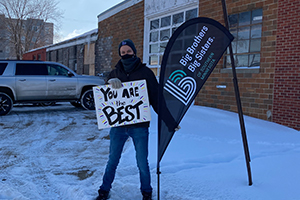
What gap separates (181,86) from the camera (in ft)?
9.61

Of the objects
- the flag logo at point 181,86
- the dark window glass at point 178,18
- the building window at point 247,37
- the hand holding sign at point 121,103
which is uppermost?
the dark window glass at point 178,18

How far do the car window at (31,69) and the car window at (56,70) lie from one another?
0.17 meters

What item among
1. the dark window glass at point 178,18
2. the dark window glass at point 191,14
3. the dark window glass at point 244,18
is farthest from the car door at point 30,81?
the dark window glass at point 244,18

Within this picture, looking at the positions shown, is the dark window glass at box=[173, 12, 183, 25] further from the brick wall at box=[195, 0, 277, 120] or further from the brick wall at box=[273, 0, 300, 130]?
the brick wall at box=[273, 0, 300, 130]

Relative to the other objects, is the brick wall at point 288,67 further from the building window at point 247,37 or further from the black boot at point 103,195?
the black boot at point 103,195

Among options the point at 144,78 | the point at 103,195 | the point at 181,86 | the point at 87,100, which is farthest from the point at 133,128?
the point at 87,100

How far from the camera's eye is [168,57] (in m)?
2.91

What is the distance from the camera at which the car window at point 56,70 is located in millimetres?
9641

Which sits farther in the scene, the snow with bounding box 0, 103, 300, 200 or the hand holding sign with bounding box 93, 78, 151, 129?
the snow with bounding box 0, 103, 300, 200

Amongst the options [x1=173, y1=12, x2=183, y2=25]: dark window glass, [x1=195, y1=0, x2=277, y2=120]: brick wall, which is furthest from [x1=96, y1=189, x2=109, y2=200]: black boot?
[x1=173, y1=12, x2=183, y2=25]: dark window glass

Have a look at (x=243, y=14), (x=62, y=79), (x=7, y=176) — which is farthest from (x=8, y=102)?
(x=243, y=14)

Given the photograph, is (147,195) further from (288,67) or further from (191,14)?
(191,14)

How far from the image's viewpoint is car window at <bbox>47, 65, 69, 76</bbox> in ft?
31.6

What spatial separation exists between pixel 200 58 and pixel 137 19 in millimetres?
10766
